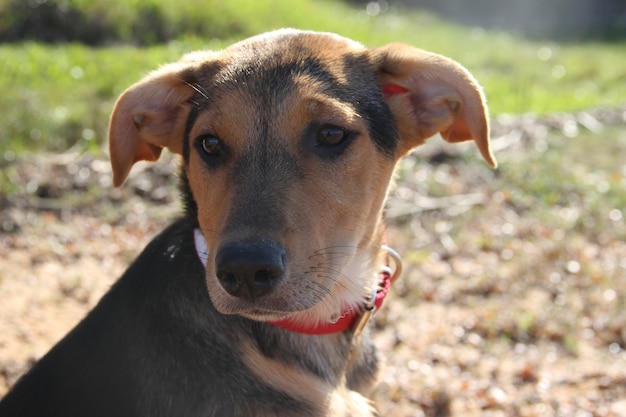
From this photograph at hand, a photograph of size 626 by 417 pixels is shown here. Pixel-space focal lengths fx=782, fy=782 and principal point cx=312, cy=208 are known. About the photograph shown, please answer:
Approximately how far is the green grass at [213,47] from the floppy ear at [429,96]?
5.15 metres

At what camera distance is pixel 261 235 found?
2.93 m

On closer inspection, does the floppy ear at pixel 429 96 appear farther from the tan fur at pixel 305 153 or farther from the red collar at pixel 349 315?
the red collar at pixel 349 315

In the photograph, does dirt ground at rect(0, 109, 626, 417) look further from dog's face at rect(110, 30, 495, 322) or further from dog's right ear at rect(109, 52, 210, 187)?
dog's right ear at rect(109, 52, 210, 187)

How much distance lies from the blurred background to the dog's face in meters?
0.59

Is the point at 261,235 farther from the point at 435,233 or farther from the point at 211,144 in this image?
Result: the point at 435,233

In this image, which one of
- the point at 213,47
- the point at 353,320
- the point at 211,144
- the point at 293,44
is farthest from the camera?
the point at 213,47

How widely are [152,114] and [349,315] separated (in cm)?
134

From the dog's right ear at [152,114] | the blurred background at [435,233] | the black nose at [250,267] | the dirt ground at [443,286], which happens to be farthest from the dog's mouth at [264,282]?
the dirt ground at [443,286]

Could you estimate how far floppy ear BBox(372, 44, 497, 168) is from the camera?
3.62 m

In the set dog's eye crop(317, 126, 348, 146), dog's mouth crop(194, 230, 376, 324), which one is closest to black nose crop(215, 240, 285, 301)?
dog's mouth crop(194, 230, 376, 324)

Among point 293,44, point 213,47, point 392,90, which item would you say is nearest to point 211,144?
point 293,44

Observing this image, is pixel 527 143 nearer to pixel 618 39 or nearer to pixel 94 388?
pixel 94 388

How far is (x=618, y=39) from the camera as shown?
28688 millimetres

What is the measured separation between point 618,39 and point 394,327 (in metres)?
26.1
